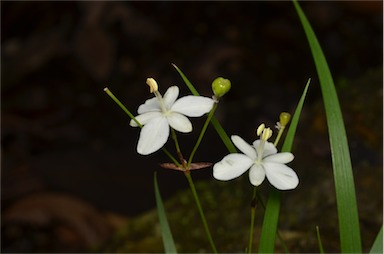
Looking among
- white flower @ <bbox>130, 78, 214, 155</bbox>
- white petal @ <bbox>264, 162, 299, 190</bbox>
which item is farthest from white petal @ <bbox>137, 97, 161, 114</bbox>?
white petal @ <bbox>264, 162, 299, 190</bbox>

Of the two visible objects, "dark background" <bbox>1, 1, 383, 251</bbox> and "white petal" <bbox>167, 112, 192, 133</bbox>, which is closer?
"white petal" <bbox>167, 112, 192, 133</bbox>

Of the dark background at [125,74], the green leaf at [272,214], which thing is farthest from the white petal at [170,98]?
the dark background at [125,74]

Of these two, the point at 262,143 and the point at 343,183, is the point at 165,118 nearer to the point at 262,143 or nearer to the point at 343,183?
the point at 262,143

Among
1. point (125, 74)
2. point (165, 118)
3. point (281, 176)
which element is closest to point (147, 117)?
point (165, 118)

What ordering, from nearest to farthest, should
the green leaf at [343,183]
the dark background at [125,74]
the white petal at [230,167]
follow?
1. the white petal at [230,167]
2. the green leaf at [343,183]
3. the dark background at [125,74]

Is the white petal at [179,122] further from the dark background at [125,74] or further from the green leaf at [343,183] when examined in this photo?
the dark background at [125,74]

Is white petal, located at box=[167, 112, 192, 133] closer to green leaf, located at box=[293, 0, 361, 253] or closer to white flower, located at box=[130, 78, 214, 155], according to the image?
white flower, located at box=[130, 78, 214, 155]
